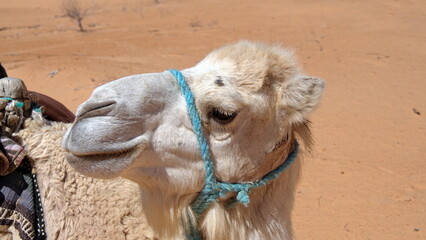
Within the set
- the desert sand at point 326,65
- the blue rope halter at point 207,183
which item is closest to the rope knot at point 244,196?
the blue rope halter at point 207,183

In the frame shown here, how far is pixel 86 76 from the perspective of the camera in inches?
359

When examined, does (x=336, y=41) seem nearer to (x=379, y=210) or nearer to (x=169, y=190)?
(x=379, y=210)

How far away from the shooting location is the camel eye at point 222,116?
72.7 inches

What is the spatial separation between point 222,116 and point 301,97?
1.31 ft

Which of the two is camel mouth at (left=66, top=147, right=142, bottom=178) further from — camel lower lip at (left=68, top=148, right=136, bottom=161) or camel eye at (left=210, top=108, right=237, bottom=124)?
Answer: camel eye at (left=210, top=108, right=237, bottom=124)

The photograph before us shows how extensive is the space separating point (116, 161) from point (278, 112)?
810 millimetres

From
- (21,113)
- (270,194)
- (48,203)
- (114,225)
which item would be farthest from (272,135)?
(21,113)

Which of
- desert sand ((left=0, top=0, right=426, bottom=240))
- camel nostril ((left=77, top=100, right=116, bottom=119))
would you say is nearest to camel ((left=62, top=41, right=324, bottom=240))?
camel nostril ((left=77, top=100, right=116, bottom=119))

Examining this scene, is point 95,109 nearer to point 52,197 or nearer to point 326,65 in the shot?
point 52,197

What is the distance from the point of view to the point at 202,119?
6.10 feet

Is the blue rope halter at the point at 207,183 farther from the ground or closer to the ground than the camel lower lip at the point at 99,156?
closer to the ground

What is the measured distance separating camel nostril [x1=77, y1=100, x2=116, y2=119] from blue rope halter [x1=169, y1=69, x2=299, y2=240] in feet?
1.16

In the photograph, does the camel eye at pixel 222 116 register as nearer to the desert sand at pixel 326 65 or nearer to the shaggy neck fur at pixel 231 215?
the shaggy neck fur at pixel 231 215

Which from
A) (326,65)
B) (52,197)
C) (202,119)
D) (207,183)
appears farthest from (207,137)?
(326,65)
